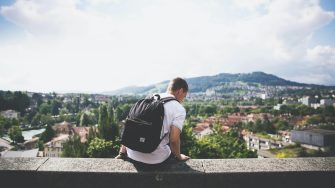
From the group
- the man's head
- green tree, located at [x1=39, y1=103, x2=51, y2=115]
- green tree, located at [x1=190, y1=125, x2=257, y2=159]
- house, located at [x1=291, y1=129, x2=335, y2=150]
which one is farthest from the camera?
green tree, located at [x1=39, y1=103, x2=51, y2=115]

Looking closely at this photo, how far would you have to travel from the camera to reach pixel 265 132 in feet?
274

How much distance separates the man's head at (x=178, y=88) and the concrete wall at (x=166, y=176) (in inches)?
30.3

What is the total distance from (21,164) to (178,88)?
1.75 metres

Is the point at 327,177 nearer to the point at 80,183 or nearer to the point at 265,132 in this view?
the point at 80,183

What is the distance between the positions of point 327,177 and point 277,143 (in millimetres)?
63774

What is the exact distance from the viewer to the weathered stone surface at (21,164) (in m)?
2.65

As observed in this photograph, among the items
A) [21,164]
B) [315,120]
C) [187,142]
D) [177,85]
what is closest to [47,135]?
[187,142]

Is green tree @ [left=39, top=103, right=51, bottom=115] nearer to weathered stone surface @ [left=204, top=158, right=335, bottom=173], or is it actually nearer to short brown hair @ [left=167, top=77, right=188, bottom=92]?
short brown hair @ [left=167, top=77, right=188, bottom=92]

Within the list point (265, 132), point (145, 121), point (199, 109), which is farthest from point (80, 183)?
point (199, 109)

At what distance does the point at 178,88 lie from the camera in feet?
10.2

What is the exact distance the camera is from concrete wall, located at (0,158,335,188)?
257 centimetres

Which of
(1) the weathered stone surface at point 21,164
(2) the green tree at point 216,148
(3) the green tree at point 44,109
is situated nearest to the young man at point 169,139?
(1) the weathered stone surface at point 21,164

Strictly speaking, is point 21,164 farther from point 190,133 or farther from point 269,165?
point 190,133

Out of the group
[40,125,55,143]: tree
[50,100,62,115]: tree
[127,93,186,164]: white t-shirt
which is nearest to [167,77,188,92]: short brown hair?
[127,93,186,164]: white t-shirt
